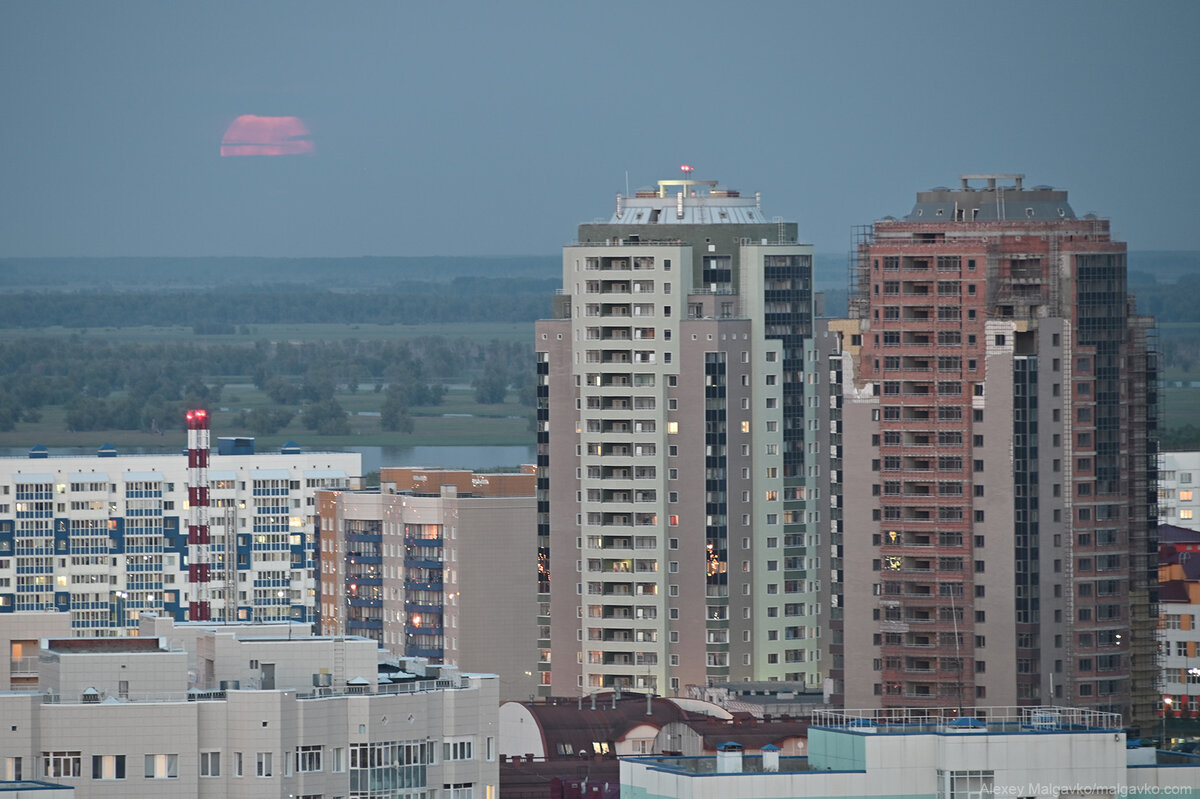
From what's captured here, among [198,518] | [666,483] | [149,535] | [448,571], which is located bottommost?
[448,571]

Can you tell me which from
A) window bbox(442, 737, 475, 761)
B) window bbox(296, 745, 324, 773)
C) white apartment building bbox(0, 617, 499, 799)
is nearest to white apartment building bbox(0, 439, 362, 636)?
white apartment building bbox(0, 617, 499, 799)

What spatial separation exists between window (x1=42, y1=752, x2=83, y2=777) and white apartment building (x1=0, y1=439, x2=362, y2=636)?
9146cm

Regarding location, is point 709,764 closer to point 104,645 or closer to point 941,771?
point 941,771

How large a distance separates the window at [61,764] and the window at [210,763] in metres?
2.38

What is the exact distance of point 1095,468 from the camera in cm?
9700

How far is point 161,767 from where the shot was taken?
64.8 metres

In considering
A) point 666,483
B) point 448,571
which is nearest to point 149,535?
point 448,571

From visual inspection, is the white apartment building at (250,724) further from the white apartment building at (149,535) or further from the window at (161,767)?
the white apartment building at (149,535)

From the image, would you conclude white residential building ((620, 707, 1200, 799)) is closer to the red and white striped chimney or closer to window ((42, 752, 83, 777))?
window ((42, 752, 83, 777))

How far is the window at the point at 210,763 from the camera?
65.1 m

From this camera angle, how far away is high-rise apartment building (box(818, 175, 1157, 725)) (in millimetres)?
96062

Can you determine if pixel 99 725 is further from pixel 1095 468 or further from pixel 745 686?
pixel 745 686

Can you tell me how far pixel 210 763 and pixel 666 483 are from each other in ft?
182

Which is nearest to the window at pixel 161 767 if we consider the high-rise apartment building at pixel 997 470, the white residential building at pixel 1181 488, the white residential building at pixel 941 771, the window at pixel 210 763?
the window at pixel 210 763
